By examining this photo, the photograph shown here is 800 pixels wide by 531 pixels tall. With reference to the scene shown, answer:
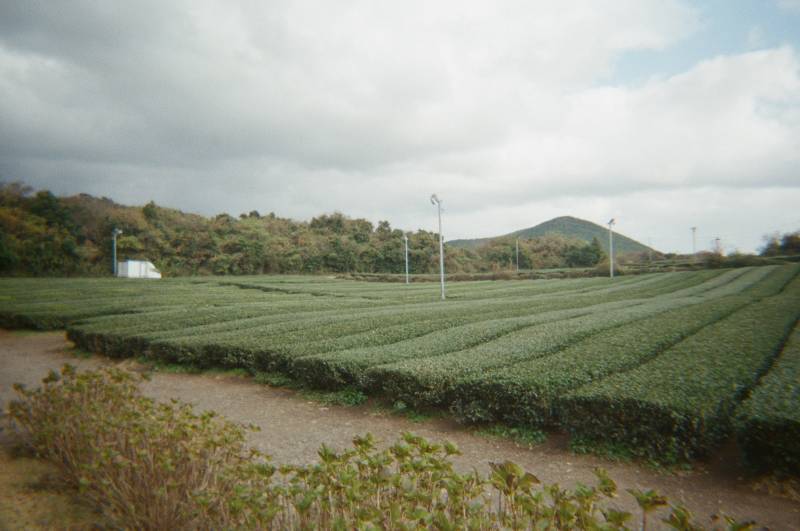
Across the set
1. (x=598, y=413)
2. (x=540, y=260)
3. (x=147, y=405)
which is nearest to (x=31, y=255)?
(x=147, y=405)

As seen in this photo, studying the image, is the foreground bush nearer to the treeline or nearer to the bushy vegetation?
the treeline

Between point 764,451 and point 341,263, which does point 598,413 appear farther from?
point 341,263

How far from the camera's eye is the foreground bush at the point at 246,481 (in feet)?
5.93

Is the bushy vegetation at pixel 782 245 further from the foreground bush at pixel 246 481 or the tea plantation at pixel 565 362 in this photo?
the foreground bush at pixel 246 481

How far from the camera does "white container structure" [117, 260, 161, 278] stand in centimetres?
4122

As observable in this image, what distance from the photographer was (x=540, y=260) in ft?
216

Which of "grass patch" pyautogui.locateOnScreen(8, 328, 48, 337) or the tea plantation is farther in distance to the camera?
"grass patch" pyautogui.locateOnScreen(8, 328, 48, 337)

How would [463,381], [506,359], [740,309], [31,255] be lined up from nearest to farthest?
[463,381] → [506,359] → [740,309] → [31,255]

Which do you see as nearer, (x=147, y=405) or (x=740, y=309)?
(x=147, y=405)

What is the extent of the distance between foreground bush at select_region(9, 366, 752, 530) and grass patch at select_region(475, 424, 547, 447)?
125cm

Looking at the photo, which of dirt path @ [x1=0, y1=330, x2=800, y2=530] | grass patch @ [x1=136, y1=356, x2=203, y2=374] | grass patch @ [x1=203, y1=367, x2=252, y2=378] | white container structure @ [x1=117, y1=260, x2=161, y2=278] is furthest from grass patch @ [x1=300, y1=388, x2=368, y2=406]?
white container structure @ [x1=117, y1=260, x2=161, y2=278]

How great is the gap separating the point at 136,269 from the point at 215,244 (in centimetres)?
907

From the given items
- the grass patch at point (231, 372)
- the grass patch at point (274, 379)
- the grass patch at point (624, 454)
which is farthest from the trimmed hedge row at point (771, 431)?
the grass patch at point (231, 372)

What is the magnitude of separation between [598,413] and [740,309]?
10000 millimetres
